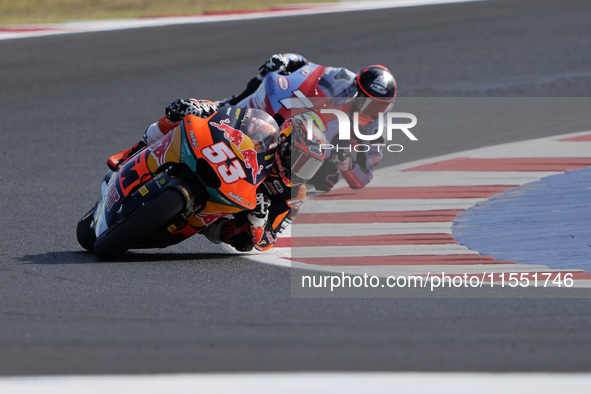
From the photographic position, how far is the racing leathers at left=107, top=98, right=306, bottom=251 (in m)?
5.80

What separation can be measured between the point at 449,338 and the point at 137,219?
2098 millimetres

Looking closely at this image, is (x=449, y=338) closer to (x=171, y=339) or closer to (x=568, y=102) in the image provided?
(x=171, y=339)

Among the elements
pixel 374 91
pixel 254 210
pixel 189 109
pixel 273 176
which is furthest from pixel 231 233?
pixel 374 91

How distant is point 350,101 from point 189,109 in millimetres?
2321

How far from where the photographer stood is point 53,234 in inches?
259

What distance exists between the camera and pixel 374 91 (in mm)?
7621

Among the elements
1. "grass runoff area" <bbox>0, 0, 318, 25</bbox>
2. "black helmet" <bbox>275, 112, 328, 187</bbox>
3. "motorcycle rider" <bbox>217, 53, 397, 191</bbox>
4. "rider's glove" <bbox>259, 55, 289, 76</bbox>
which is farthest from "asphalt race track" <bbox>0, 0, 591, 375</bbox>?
"rider's glove" <bbox>259, 55, 289, 76</bbox>

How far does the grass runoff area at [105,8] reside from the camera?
49.3 ft

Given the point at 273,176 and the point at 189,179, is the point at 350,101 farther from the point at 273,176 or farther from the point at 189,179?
A: the point at 189,179

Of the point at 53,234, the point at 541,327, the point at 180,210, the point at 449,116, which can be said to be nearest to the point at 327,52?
the point at 449,116

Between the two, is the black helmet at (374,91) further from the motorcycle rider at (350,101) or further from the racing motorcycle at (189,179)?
the racing motorcycle at (189,179)

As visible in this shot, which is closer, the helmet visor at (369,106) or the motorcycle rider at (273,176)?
the motorcycle rider at (273,176)

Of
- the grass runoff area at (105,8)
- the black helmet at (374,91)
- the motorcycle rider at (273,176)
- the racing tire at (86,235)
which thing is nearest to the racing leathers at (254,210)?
the motorcycle rider at (273,176)

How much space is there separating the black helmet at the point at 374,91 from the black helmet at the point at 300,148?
7.06 ft
